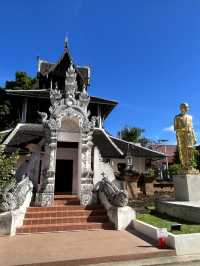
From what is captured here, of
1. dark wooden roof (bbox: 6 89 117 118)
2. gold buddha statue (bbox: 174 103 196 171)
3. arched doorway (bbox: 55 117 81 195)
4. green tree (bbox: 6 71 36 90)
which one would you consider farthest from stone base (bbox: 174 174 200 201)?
green tree (bbox: 6 71 36 90)

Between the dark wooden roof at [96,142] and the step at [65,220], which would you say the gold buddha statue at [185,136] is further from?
the dark wooden roof at [96,142]

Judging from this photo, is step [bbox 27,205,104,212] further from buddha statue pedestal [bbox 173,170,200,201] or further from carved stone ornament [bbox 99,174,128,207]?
buddha statue pedestal [bbox 173,170,200,201]

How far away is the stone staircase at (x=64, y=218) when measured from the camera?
7699 mm

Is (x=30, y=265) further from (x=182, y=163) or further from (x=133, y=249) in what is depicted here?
(x=182, y=163)

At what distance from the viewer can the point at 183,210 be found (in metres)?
7.90

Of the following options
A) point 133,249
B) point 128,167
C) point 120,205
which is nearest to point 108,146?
point 128,167

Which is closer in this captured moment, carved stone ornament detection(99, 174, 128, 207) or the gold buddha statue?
carved stone ornament detection(99, 174, 128, 207)

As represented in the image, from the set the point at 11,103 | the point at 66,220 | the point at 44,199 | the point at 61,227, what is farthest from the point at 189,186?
the point at 11,103

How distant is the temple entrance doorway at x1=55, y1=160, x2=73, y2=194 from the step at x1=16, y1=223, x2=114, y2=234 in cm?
410

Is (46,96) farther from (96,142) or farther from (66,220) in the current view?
(66,220)

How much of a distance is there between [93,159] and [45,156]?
2374mm

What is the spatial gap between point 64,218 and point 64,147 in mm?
4370

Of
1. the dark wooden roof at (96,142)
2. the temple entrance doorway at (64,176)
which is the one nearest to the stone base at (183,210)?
the temple entrance doorway at (64,176)

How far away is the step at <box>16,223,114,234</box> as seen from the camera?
24.6ft
